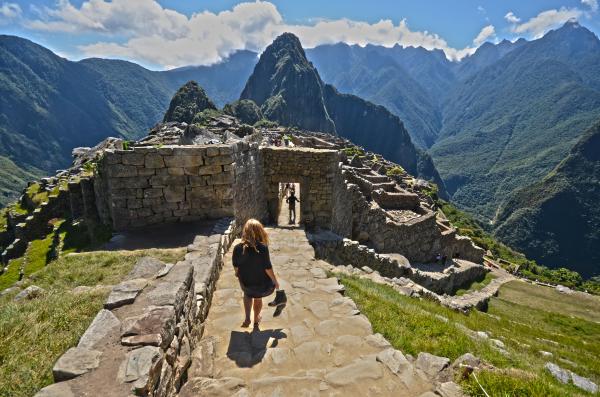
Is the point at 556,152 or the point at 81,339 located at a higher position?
the point at 556,152

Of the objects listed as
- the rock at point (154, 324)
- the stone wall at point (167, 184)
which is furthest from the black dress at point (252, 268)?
the stone wall at point (167, 184)

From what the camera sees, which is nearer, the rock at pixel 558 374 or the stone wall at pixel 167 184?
the rock at pixel 558 374

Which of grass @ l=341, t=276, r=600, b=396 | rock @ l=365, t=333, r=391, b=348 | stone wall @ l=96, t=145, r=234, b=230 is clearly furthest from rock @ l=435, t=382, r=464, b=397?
stone wall @ l=96, t=145, r=234, b=230

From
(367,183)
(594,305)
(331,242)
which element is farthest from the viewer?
(367,183)

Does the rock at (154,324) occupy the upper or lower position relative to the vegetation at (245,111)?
lower

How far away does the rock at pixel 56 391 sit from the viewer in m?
2.59

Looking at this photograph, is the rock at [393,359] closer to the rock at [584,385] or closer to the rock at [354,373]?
the rock at [354,373]

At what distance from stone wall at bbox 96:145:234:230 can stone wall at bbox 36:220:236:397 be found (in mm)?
4042

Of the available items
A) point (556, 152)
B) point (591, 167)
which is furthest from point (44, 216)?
point (556, 152)

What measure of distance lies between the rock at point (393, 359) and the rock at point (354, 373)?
0.38ft

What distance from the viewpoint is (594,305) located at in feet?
82.9

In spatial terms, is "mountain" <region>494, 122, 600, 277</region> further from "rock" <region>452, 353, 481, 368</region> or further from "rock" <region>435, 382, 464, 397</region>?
"rock" <region>435, 382, 464, 397</region>

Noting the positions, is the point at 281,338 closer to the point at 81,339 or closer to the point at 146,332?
the point at 146,332

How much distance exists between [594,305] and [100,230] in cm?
3166
